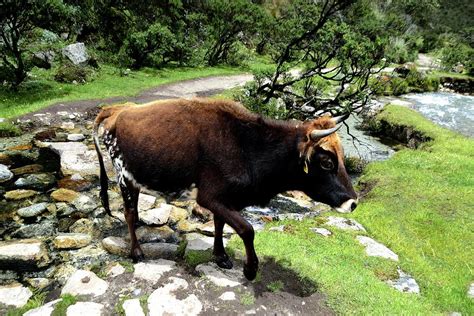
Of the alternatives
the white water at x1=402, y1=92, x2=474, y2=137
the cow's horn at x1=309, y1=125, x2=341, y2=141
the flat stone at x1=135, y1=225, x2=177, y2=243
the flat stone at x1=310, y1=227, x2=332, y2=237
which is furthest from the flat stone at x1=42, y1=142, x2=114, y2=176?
the white water at x1=402, y1=92, x2=474, y2=137

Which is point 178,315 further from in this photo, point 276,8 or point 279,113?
point 276,8

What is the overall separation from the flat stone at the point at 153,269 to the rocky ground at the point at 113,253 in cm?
2

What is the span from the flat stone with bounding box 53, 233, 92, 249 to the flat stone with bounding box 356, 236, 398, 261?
19.1 ft

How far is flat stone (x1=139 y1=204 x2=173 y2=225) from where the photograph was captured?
8953 mm

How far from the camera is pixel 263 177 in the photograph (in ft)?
20.5

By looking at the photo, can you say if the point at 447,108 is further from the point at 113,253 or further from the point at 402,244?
the point at 113,253

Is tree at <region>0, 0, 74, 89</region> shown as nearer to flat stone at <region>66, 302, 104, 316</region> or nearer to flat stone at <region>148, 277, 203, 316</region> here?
flat stone at <region>66, 302, 104, 316</region>

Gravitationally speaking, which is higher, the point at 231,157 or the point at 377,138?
the point at 231,157

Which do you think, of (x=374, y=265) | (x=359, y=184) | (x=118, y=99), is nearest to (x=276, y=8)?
(x=118, y=99)

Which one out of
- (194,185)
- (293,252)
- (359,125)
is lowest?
(359,125)

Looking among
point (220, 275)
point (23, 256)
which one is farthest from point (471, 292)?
point (23, 256)

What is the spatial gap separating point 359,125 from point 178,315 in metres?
21.3

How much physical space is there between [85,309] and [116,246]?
2.15 m

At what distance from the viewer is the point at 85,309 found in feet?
18.0
